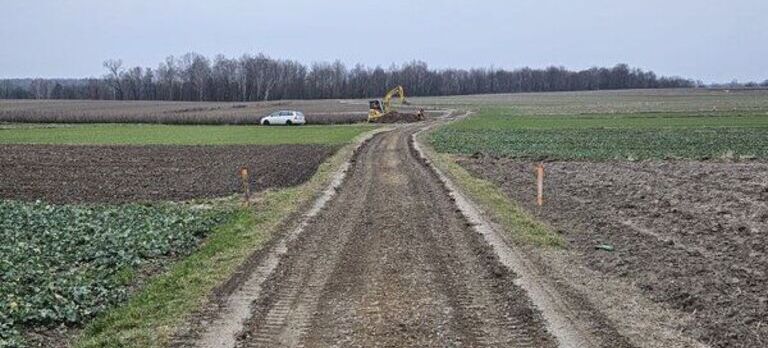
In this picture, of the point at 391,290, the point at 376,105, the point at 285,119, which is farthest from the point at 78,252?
the point at 376,105

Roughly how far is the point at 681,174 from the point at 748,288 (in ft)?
51.3

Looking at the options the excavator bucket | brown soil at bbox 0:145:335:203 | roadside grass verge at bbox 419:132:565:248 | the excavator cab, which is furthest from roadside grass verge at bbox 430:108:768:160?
the excavator cab

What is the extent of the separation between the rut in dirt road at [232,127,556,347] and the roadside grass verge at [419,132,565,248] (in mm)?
900

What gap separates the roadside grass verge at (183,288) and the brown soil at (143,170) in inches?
252

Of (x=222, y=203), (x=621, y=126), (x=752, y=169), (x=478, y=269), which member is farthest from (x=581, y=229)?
(x=621, y=126)

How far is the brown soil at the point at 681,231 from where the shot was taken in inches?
362

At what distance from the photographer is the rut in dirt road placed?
8.20m

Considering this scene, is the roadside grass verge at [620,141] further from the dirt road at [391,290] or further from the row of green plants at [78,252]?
the row of green plants at [78,252]

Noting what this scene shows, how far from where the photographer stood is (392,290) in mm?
10195

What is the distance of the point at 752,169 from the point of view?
25.3 m

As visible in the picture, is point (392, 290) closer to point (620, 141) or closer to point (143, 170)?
point (143, 170)

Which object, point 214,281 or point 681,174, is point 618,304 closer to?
point 214,281

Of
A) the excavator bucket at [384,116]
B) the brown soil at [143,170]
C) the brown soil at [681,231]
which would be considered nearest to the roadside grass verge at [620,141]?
the brown soil at [681,231]

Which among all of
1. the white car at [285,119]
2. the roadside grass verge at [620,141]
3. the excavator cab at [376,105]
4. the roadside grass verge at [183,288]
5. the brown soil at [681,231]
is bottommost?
the roadside grass verge at [183,288]
